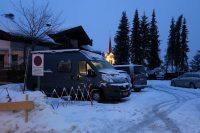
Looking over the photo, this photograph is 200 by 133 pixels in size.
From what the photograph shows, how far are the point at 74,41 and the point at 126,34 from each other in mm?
29651

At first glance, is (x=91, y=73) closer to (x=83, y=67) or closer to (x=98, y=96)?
(x=83, y=67)

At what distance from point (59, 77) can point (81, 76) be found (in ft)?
4.50

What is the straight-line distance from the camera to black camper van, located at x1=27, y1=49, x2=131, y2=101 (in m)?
17.5

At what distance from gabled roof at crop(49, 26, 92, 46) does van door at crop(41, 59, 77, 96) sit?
16.4 metres

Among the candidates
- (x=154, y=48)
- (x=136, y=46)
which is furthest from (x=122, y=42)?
(x=154, y=48)

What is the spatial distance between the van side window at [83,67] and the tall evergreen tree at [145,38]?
2101 inches

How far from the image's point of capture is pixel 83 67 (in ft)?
60.0

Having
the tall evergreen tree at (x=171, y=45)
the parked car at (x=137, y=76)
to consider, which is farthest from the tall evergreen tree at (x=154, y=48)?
the parked car at (x=137, y=76)

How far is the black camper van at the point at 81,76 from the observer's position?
1752 centimetres

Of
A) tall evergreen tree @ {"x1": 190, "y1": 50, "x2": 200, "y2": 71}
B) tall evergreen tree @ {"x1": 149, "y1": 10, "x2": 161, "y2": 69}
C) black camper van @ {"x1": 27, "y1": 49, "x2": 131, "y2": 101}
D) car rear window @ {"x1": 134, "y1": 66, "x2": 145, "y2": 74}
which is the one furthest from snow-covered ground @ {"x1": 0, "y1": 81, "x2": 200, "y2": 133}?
tall evergreen tree @ {"x1": 190, "y1": 50, "x2": 200, "y2": 71}

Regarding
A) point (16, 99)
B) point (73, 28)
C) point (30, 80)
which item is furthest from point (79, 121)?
point (73, 28)

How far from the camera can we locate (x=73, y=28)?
39688 mm

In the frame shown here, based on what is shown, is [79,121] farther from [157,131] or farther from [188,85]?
[188,85]

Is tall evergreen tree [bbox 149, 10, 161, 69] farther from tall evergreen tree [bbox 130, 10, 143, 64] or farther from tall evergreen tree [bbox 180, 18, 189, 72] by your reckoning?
tall evergreen tree [bbox 180, 18, 189, 72]
